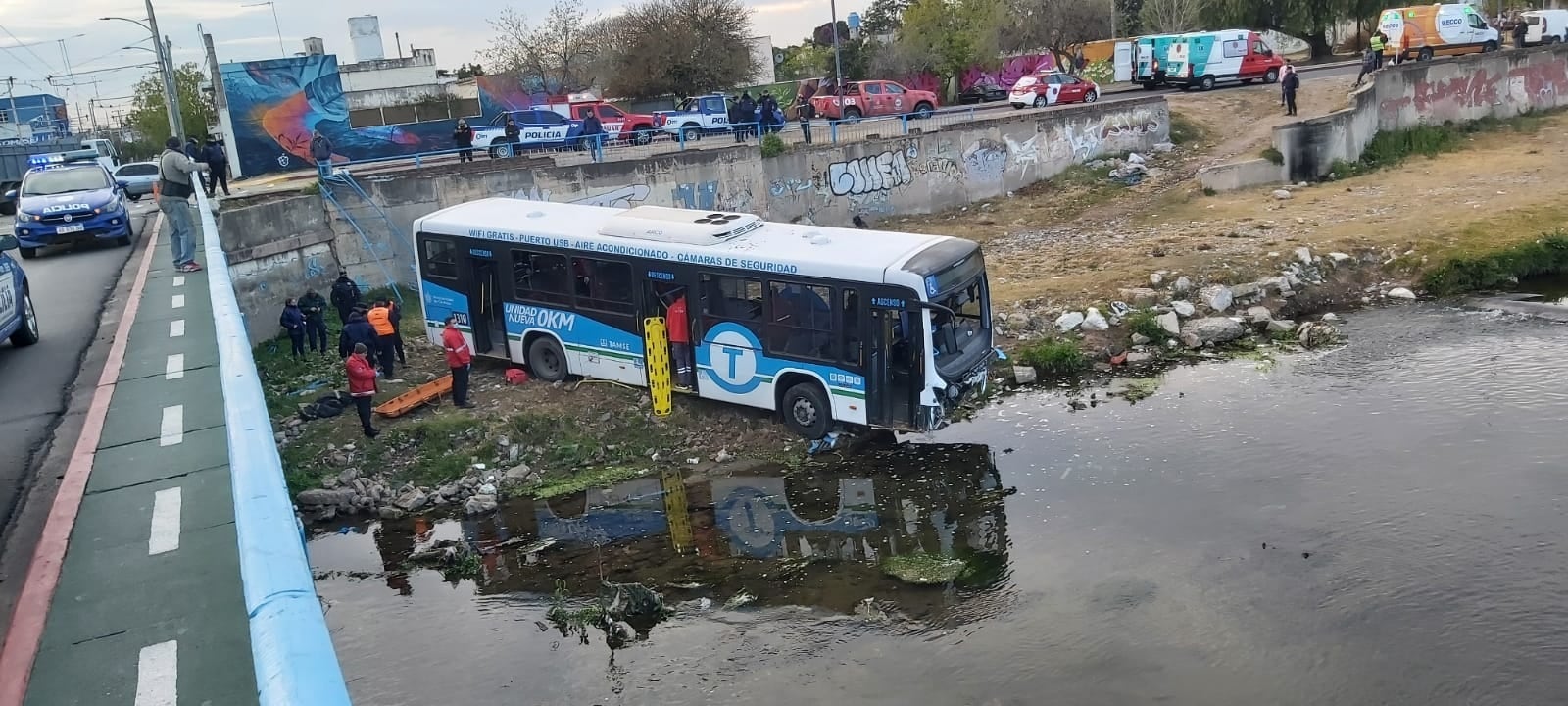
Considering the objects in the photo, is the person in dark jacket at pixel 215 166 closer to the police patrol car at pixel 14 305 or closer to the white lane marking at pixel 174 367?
the police patrol car at pixel 14 305

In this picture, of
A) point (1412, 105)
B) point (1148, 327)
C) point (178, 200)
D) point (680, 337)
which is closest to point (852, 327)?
point (680, 337)

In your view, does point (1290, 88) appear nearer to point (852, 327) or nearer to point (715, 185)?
point (715, 185)

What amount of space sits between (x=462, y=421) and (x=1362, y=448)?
36.9ft

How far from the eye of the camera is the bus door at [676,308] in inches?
555

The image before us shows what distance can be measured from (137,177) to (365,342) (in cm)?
2043

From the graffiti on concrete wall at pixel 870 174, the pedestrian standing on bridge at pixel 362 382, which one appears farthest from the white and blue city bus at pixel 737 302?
the graffiti on concrete wall at pixel 870 174

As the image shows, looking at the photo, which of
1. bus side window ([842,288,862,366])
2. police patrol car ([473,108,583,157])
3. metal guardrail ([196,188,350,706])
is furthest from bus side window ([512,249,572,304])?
police patrol car ([473,108,583,157])

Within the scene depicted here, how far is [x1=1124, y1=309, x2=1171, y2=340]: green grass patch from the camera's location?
1719cm

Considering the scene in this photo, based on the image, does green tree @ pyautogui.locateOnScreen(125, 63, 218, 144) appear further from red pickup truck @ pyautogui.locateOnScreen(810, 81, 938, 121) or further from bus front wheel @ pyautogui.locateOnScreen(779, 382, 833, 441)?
bus front wheel @ pyautogui.locateOnScreen(779, 382, 833, 441)

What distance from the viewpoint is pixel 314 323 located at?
1742 centimetres

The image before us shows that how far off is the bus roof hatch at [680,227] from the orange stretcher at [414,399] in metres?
3.26

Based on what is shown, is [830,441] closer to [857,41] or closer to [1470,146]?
[1470,146]

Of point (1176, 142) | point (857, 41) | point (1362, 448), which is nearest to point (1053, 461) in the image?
point (1362, 448)

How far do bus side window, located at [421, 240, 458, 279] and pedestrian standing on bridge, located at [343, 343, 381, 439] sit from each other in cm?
256
